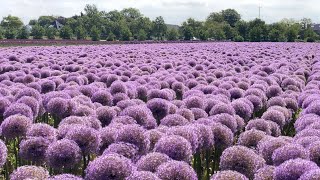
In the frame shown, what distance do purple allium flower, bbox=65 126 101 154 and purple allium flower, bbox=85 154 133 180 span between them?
107 cm

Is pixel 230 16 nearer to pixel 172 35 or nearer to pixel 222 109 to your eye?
pixel 172 35

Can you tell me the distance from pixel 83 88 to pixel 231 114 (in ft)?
13.3

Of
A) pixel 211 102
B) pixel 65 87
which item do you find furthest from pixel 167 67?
pixel 211 102

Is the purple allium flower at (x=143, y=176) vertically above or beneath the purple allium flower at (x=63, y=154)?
above

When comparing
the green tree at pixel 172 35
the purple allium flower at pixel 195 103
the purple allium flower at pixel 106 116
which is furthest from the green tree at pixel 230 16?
the purple allium flower at pixel 106 116

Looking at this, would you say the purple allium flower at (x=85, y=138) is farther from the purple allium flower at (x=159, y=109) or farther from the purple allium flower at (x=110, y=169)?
the purple allium flower at (x=159, y=109)

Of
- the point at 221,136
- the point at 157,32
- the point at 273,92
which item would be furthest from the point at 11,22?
the point at 221,136

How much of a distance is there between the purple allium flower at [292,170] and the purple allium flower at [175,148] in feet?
3.63

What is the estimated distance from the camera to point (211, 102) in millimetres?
8867

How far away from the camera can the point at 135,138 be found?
5.39 meters

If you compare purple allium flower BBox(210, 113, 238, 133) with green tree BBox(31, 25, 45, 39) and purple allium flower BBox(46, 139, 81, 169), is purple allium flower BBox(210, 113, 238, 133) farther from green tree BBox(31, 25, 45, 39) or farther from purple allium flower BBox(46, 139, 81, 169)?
green tree BBox(31, 25, 45, 39)

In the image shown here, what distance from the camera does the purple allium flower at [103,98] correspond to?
948cm

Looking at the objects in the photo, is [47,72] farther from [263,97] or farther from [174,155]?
[174,155]

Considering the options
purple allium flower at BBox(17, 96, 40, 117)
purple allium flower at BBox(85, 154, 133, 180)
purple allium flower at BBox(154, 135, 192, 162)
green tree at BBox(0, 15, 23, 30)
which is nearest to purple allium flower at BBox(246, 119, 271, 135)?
purple allium flower at BBox(154, 135, 192, 162)
